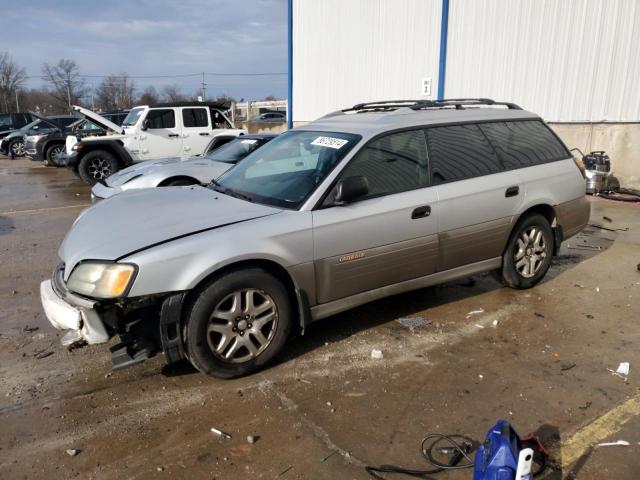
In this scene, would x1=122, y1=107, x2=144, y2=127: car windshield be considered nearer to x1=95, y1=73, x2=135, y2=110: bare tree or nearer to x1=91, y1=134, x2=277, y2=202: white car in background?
x1=91, y1=134, x2=277, y2=202: white car in background

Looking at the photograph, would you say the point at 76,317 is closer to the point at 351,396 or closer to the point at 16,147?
the point at 351,396

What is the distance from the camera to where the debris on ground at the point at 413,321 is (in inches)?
167

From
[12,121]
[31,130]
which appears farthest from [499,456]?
[12,121]

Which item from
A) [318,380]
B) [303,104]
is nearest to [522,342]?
[318,380]

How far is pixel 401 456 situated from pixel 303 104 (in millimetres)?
15813

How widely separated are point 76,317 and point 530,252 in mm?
3950

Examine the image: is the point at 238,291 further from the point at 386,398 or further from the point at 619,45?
the point at 619,45

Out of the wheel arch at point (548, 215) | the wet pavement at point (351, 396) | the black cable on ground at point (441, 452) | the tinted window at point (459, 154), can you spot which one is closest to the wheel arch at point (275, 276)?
the wet pavement at point (351, 396)

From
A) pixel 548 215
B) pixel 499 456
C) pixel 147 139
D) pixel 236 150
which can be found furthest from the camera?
pixel 147 139

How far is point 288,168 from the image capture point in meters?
4.13

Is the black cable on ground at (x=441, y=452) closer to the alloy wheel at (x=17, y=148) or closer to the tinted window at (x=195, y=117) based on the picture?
the tinted window at (x=195, y=117)

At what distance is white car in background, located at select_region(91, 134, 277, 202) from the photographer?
718 cm

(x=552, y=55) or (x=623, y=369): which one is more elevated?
(x=552, y=55)

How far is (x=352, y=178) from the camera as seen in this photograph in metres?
3.50
